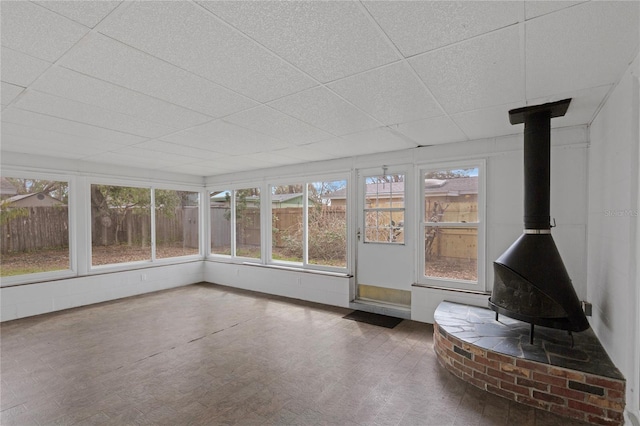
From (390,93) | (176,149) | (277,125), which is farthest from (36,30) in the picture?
(176,149)

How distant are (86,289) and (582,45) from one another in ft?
22.2

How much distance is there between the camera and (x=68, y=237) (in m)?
5.07

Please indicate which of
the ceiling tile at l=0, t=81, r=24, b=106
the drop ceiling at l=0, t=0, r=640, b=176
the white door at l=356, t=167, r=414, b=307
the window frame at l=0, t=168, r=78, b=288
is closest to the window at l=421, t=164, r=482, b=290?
the white door at l=356, t=167, r=414, b=307

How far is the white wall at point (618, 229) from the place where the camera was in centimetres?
194

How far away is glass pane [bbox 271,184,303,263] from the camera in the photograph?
18.7ft

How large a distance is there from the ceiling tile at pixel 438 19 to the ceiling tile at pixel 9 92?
260 cm

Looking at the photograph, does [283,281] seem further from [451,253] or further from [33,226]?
[33,226]

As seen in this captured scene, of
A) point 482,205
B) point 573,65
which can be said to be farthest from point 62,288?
point 573,65

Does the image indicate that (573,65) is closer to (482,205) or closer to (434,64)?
(434,64)

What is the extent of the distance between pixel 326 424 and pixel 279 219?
417cm

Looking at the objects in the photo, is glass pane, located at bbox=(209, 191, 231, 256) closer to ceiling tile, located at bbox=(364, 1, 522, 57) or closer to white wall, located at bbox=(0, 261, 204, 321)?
white wall, located at bbox=(0, 261, 204, 321)

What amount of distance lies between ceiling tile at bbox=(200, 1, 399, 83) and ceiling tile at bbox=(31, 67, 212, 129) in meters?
1.34

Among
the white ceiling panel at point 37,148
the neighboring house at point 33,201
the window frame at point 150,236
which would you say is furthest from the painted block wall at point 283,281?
the white ceiling panel at point 37,148

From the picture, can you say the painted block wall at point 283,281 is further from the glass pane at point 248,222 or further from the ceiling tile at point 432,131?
the ceiling tile at point 432,131
